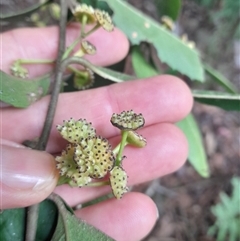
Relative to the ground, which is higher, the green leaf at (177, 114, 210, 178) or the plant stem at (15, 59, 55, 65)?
the plant stem at (15, 59, 55, 65)

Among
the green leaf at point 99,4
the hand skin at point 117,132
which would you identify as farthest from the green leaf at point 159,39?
the hand skin at point 117,132

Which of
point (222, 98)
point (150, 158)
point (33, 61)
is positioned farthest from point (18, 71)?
point (222, 98)

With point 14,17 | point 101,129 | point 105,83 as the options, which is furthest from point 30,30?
point 101,129

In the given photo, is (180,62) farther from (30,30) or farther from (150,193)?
(150,193)

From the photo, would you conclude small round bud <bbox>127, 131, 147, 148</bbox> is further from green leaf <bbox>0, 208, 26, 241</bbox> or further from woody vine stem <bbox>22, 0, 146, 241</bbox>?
green leaf <bbox>0, 208, 26, 241</bbox>

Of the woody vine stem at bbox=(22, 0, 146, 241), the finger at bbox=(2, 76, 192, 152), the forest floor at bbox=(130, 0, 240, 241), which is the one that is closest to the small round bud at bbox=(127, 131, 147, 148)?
the woody vine stem at bbox=(22, 0, 146, 241)

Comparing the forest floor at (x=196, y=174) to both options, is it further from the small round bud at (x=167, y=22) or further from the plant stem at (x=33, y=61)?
the plant stem at (x=33, y=61)

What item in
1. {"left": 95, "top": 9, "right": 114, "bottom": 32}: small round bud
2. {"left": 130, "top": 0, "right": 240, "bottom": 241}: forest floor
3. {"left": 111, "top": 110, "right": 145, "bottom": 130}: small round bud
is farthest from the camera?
{"left": 130, "top": 0, "right": 240, "bottom": 241}: forest floor

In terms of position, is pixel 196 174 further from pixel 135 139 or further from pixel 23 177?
pixel 23 177
